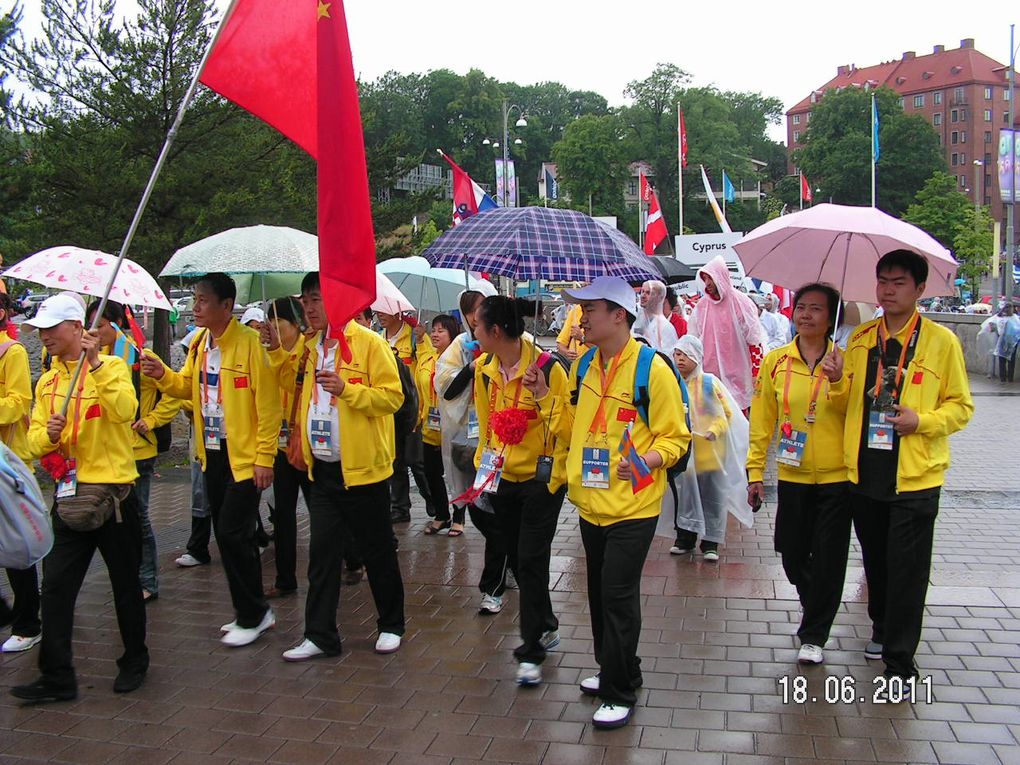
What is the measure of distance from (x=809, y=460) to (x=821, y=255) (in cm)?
115

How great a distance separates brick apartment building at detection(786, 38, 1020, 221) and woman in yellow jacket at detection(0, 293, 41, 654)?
4137 inches

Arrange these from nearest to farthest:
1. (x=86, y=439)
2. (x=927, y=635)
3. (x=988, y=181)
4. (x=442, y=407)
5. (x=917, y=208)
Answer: (x=86, y=439), (x=927, y=635), (x=442, y=407), (x=917, y=208), (x=988, y=181)

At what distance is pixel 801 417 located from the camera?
4.96 m

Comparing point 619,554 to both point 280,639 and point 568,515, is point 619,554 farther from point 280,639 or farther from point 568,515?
point 568,515

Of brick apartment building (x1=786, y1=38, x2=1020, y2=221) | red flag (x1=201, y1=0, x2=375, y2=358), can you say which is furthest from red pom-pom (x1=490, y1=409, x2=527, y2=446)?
brick apartment building (x1=786, y1=38, x2=1020, y2=221)

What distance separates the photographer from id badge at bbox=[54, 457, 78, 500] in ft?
15.6

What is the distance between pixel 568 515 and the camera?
28.9 feet

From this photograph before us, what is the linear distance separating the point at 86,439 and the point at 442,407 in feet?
7.68

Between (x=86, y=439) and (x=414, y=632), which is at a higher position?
(x=86, y=439)

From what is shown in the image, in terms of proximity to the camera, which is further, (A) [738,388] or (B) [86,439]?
(A) [738,388]

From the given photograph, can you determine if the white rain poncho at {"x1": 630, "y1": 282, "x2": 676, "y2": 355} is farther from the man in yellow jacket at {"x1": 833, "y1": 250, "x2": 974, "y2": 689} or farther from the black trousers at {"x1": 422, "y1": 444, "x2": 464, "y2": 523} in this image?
the man in yellow jacket at {"x1": 833, "y1": 250, "x2": 974, "y2": 689}

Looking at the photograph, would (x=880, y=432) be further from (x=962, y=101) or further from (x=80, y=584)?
(x=962, y=101)

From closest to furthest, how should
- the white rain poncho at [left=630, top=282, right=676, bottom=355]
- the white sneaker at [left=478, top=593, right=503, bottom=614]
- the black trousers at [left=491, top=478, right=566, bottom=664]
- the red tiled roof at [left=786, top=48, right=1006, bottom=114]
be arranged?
the black trousers at [left=491, top=478, right=566, bottom=664] < the white sneaker at [left=478, top=593, right=503, bottom=614] < the white rain poncho at [left=630, top=282, right=676, bottom=355] < the red tiled roof at [left=786, top=48, right=1006, bottom=114]

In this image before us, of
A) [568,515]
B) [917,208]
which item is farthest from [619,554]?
[917,208]
